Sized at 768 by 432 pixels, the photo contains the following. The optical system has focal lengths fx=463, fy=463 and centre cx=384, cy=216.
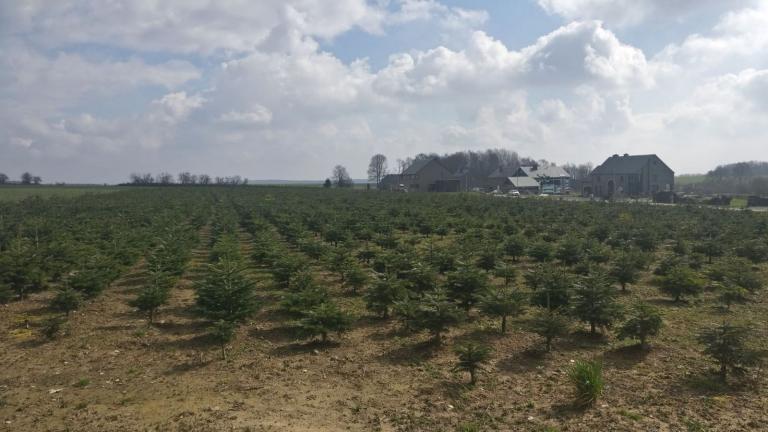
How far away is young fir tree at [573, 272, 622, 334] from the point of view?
35.6 feet

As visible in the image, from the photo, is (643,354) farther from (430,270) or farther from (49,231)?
(49,231)

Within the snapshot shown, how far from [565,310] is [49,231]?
27085mm

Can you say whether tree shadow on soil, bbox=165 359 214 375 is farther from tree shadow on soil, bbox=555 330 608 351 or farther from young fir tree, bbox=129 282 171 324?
tree shadow on soil, bbox=555 330 608 351

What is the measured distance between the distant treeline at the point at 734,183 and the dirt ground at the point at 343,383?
265 ft

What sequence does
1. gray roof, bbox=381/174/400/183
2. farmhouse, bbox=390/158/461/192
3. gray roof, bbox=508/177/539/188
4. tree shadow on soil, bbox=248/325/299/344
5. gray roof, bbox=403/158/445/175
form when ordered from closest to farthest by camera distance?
tree shadow on soil, bbox=248/325/299/344, gray roof, bbox=508/177/539/188, farmhouse, bbox=390/158/461/192, gray roof, bbox=403/158/445/175, gray roof, bbox=381/174/400/183

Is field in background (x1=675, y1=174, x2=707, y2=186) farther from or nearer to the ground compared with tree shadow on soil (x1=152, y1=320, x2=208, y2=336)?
farther from the ground

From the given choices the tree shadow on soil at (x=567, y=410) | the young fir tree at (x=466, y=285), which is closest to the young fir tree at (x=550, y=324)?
the young fir tree at (x=466, y=285)

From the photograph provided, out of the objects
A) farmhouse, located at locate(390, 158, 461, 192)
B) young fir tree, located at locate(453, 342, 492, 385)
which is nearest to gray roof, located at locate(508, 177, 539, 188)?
farmhouse, located at locate(390, 158, 461, 192)

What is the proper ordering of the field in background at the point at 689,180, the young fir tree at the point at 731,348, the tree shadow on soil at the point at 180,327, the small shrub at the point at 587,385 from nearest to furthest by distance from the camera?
the small shrub at the point at 587,385 < the young fir tree at the point at 731,348 < the tree shadow on soil at the point at 180,327 < the field in background at the point at 689,180

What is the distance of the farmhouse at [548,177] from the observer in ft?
349

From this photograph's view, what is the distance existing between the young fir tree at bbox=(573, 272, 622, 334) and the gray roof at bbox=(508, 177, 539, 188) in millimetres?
94647

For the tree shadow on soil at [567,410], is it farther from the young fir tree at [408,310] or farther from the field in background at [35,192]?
the field in background at [35,192]

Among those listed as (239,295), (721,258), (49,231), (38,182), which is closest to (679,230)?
(721,258)

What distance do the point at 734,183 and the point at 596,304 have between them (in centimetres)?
10289
